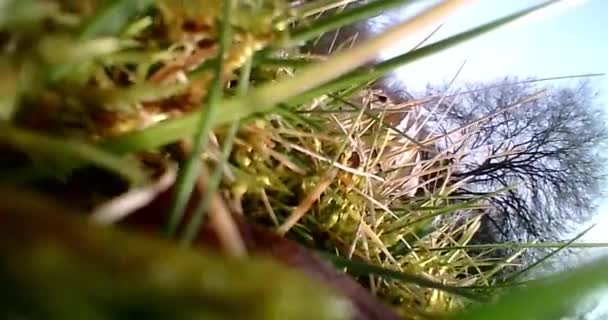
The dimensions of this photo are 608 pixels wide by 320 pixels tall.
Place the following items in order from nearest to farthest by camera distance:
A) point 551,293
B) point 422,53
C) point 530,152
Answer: point 551,293 < point 422,53 < point 530,152

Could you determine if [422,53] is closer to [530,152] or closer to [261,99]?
[261,99]

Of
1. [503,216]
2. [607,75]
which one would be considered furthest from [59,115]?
[607,75]

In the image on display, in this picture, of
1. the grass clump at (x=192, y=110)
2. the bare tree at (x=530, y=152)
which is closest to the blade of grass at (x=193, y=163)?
the grass clump at (x=192, y=110)

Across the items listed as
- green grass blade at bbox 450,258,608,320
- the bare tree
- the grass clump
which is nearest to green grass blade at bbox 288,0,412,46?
the grass clump

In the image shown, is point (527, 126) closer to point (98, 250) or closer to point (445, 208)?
point (445, 208)

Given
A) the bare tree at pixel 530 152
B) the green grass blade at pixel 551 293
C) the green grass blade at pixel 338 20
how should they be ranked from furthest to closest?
the bare tree at pixel 530 152 → the green grass blade at pixel 338 20 → the green grass blade at pixel 551 293

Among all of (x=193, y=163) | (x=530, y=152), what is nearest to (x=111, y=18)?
(x=193, y=163)

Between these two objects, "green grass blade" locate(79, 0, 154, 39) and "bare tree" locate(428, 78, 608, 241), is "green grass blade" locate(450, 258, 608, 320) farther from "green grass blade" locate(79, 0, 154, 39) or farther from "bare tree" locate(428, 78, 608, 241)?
"bare tree" locate(428, 78, 608, 241)

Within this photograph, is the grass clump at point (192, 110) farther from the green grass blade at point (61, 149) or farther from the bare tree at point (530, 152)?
the bare tree at point (530, 152)
